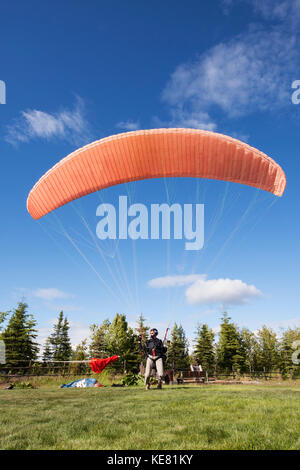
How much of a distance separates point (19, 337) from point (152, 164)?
33759mm

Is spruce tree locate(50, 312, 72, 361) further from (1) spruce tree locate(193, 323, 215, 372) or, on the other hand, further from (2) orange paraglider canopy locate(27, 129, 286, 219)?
(2) orange paraglider canopy locate(27, 129, 286, 219)

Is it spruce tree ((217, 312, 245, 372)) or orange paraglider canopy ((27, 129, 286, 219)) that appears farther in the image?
spruce tree ((217, 312, 245, 372))

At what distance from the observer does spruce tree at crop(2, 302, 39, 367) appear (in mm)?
35250

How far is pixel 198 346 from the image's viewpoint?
149 ft

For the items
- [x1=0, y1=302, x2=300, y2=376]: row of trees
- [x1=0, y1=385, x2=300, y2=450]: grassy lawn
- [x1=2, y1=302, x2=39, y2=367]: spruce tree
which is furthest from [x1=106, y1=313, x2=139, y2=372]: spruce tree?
[x1=0, y1=385, x2=300, y2=450]: grassy lawn

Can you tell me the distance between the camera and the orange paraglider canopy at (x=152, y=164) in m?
8.70

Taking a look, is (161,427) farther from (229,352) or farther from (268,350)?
(268,350)

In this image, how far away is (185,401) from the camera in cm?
536

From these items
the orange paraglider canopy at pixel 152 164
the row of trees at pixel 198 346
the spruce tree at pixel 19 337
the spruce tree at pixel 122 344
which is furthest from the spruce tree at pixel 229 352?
the orange paraglider canopy at pixel 152 164

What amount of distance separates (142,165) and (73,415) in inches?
283

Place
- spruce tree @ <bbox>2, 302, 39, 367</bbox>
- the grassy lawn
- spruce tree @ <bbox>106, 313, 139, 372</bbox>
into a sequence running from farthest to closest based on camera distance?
1. spruce tree @ <bbox>106, 313, 139, 372</bbox>
2. spruce tree @ <bbox>2, 302, 39, 367</bbox>
3. the grassy lawn

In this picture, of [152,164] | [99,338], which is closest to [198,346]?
[99,338]

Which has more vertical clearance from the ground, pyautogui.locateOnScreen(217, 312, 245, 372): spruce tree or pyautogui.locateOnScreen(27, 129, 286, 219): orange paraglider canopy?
pyautogui.locateOnScreen(27, 129, 286, 219): orange paraglider canopy
